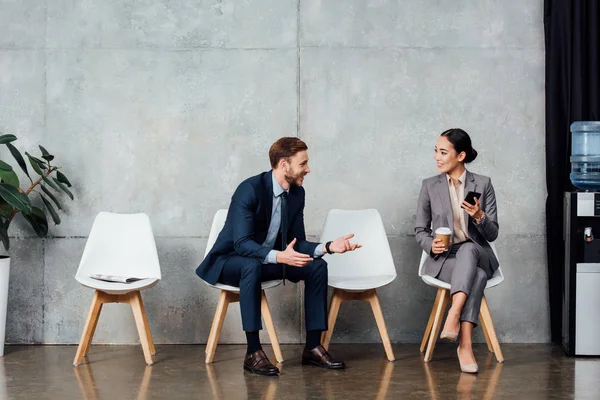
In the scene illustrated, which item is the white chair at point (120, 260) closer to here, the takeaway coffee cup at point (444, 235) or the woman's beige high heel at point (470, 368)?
the takeaway coffee cup at point (444, 235)

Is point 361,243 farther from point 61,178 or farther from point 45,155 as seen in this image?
point 45,155

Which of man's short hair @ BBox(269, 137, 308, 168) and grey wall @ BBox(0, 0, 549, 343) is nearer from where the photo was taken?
man's short hair @ BBox(269, 137, 308, 168)

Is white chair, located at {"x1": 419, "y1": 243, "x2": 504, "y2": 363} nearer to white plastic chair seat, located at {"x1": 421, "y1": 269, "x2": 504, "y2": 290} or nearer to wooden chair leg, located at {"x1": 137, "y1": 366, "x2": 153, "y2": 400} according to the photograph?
white plastic chair seat, located at {"x1": 421, "y1": 269, "x2": 504, "y2": 290}

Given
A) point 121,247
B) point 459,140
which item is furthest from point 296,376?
point 459,140

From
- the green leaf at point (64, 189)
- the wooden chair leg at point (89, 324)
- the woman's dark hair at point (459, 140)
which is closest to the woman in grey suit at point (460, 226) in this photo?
the woman's dark hair at point (459, 140)

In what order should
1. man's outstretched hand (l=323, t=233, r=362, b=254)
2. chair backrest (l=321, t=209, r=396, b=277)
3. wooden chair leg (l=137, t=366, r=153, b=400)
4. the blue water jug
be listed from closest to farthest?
wooden chair leg (l=137, t=366, r=153, b=400) < man's outstretched hand (l=323, t=233, r=362, b=254) < chair backrest (l=321, t=209, r=396, b=277) < the blue water jug

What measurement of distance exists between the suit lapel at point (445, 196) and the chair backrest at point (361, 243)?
46 cm

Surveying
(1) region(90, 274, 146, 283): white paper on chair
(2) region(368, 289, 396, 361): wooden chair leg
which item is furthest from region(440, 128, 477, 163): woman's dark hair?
(1) region(90, 274, 146, 283): white paper on chair

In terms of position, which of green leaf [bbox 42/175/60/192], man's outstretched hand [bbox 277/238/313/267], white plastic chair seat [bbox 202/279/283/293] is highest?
green leaf [bbox 42/175/60/192]

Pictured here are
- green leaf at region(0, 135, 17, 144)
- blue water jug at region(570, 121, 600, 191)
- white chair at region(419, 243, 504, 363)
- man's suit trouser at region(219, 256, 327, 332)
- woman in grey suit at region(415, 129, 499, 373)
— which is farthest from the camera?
blue water jug at region(570, 121, 600, 191)

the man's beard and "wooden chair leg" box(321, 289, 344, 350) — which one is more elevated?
the man's beard

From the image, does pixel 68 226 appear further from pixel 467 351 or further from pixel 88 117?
pixel 467 351

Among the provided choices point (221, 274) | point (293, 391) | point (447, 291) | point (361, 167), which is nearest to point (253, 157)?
point (361, 167)

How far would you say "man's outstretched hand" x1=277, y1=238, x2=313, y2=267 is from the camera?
4.32m
